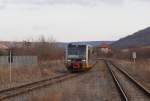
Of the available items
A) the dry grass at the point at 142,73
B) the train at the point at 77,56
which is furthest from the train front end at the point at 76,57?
the dry grass at the point at 142,73

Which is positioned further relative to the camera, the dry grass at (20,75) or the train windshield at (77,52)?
the train windshield at (77,52)

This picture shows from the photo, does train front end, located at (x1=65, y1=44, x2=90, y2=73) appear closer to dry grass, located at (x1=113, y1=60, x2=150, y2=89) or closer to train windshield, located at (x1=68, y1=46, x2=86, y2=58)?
train windshield, located at (x1=68, y1=46, x2=86, y2=58)

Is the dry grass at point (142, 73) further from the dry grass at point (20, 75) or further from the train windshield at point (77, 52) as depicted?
the dry grass at point (20, 75)

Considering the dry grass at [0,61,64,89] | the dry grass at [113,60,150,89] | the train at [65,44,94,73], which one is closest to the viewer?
the dry grass at [0,61,64,89]

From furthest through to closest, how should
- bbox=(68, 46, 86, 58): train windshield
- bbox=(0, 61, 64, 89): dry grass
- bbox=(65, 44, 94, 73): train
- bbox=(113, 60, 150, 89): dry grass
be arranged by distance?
bbox=(68, 46, 86, 58): train windshield < bbox=(65, 44, 94, 73): train < bbox=(113, 60, 150, 89): dry grass < bbox=(0, 61, 64, 89): dry grass

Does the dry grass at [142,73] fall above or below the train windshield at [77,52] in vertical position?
below

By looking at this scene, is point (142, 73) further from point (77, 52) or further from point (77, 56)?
point (77, 52)

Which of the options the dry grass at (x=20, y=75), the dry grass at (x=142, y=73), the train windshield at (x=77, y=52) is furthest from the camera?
the train windshield at (x=77, y=52)

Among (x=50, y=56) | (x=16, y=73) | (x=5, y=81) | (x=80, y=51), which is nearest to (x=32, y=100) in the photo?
(x=5, y=81)

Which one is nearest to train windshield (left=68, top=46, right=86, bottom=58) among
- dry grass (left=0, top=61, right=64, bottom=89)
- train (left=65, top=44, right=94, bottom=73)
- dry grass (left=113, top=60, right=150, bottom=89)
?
train (left=65, top=44, right=94, bottom=73)

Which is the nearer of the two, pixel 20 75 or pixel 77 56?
pixel 20 75

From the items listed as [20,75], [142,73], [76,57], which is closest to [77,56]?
[76,57]

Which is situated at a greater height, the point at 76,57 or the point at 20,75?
the point at 76,57

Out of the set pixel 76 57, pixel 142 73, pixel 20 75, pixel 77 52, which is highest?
pixel 77 52
